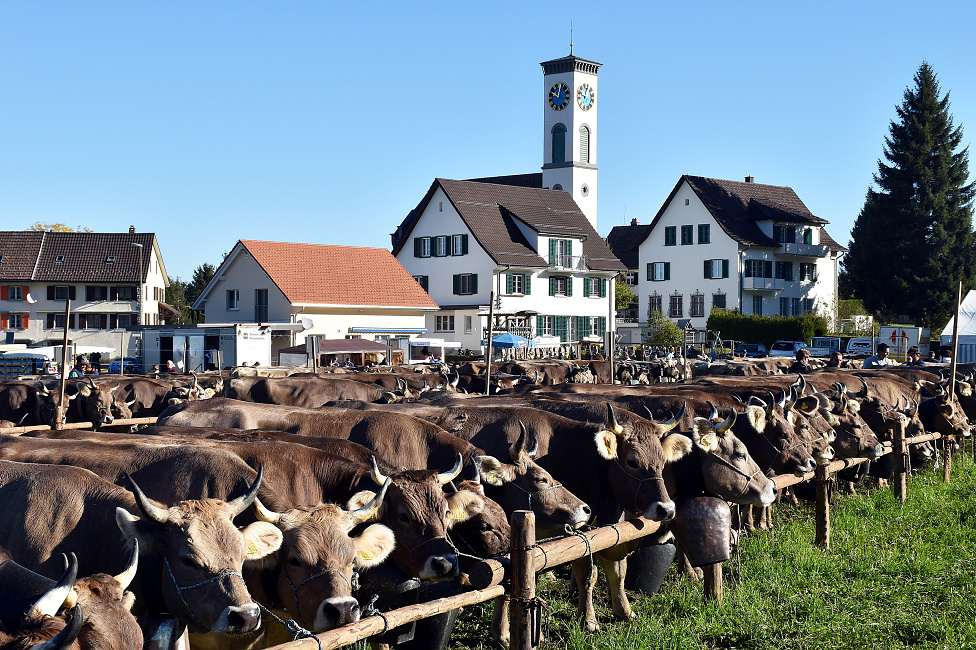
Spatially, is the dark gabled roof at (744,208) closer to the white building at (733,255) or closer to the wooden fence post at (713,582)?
the white building at (733,255)

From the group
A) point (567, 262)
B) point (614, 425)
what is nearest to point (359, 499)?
point (614, 425)

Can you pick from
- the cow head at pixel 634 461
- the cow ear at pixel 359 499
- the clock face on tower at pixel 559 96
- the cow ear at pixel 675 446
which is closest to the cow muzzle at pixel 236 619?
the cow ear at pixel 359 499

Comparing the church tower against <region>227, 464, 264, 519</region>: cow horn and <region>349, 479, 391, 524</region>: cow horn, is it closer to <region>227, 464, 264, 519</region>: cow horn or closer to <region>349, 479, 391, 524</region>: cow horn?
<region>349, 479, 391, 524</region>: cow horn

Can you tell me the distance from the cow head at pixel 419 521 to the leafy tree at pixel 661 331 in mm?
48403

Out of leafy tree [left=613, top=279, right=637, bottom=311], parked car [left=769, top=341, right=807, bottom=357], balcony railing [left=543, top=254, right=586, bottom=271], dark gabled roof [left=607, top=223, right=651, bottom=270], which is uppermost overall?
dark gabled roof [left=607, top=223, right=651, bottom=270]

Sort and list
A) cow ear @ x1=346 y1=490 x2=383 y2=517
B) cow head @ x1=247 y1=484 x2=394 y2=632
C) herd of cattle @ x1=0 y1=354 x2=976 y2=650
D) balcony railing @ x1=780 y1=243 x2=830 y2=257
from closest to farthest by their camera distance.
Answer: herd of cattle @ x1=0 y1=354 x2=976 y2=650 → cow head @ x1=247 y1=484 x2=394 y2=632 → cow ear @ x1=346 y1=490 x2=383 y2=517 → balcony railing @ x1=780 y1=243 x2=830 y2=257

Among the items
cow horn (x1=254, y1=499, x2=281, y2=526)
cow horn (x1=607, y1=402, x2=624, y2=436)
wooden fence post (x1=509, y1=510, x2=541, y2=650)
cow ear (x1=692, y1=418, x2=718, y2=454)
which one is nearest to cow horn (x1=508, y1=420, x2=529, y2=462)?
cow horn (x1=607, y1=402, x2=624, y2=436)

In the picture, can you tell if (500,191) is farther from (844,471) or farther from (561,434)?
(561,434)

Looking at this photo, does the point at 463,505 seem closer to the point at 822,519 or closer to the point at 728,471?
the point at 728,471

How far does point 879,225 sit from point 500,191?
22.9 m

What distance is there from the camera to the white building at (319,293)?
45375 millimetres

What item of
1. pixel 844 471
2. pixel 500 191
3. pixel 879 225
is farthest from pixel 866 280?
pixel 844 471

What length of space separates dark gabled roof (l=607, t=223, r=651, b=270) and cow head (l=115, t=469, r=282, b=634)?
2871 inches

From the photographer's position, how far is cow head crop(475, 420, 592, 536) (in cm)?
765
